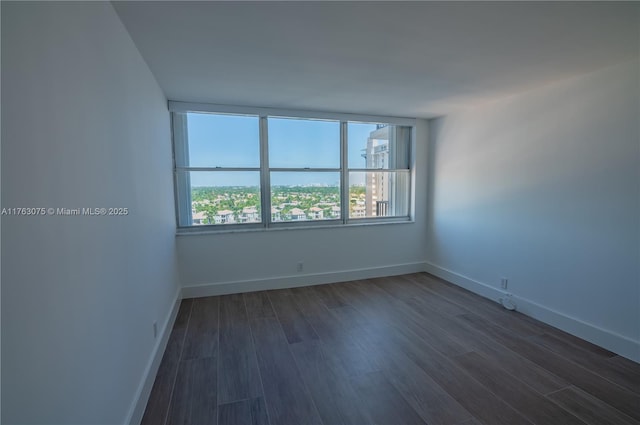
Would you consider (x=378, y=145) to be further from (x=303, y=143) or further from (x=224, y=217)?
(x=224, y=217)

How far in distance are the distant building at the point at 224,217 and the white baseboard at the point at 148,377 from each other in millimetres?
1300

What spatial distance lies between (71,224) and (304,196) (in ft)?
10.3

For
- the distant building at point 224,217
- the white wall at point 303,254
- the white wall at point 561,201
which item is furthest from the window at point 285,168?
the white wall at point 561,201

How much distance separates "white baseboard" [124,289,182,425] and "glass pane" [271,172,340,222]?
73.1 inches

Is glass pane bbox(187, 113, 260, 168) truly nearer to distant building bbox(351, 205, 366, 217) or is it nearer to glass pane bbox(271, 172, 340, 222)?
glass pane bbox(271, 172, 340, 222)

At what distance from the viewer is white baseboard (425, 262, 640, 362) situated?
2.39 m

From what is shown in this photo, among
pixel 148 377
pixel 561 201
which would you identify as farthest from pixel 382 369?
pixel 561 201

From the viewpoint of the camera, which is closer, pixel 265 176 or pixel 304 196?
pixel 265 176

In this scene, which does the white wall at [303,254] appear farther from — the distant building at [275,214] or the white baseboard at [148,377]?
the white baseboard at [148,377]

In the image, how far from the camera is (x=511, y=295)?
3332 mm

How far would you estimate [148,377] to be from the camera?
2004mm

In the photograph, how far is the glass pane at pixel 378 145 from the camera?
14.2ft

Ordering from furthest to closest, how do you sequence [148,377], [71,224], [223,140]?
[223,140]
[148,377]
[71,224]

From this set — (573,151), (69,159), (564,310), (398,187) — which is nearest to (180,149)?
(69,159)
